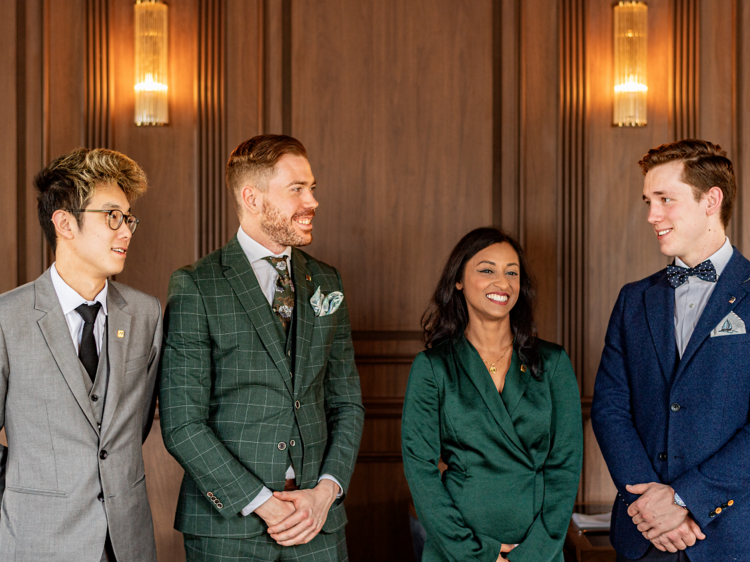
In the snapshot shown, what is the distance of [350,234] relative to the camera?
134 inches

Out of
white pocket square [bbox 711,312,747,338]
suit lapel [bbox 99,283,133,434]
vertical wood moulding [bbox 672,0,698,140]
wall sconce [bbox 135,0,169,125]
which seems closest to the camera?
suit lapel [bbox 99,283,133,434]

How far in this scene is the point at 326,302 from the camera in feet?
7.75

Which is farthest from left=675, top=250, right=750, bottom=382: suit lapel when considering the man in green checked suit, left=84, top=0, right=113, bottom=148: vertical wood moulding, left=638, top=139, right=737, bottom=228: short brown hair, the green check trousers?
left=84, top=0, right=113, bottom=148: vertical wood moulding

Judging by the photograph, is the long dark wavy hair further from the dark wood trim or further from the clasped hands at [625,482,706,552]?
the dark wood trim

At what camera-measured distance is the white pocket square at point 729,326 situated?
6.97 feet

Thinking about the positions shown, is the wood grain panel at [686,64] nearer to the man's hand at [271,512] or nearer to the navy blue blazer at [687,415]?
the navy blue blazer at [687,415]

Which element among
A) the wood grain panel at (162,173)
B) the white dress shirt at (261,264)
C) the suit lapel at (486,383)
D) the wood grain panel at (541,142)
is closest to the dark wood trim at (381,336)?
the wood grain panel at (541,142)

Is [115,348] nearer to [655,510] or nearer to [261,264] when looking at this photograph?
[261,264]

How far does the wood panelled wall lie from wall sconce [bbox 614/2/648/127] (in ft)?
0.24

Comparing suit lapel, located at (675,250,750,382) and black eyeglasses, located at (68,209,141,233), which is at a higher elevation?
black eyeglasses, located at (68,209,141,233)

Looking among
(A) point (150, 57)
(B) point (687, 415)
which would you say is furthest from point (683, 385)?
(A) point (150, 57)

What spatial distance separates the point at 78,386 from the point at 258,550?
2.47 feet

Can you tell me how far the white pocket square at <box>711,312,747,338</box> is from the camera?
2.12 meters

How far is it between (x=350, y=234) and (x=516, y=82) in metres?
1.13
